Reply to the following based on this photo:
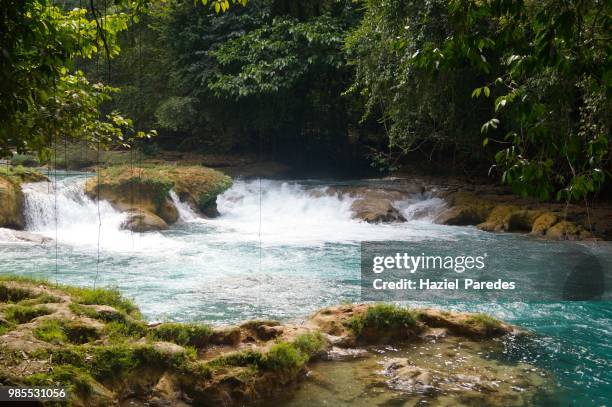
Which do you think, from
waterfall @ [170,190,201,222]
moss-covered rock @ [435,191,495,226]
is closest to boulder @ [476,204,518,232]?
moss-covered rock @ [435,191,495,226]

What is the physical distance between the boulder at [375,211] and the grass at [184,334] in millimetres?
9793

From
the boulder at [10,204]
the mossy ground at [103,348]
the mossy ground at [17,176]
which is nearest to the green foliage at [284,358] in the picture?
the mossy ground at [103,348]

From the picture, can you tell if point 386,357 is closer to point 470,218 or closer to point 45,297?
point 45,297

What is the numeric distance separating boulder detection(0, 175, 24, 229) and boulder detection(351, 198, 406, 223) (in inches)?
309

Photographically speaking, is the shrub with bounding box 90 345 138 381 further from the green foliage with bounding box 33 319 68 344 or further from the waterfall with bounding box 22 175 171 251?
the waterfall with bounding box 22 175 171 251

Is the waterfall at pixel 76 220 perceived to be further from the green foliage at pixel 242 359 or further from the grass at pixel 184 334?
the green foliage at pixel 242 359

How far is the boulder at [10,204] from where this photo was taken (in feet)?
37.2

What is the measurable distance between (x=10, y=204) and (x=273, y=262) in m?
5.74

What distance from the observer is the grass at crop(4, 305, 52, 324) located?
454cm

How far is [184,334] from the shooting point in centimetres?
479

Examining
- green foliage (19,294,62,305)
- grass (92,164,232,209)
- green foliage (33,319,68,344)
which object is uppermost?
grass (92,164,232,209)

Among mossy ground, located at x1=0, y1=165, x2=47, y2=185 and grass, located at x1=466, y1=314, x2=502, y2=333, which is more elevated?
mossy ground, located at x1=0, y1=165, x2=47, y2=185

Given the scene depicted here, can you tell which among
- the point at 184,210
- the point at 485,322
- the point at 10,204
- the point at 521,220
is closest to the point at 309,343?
the point at 485,322

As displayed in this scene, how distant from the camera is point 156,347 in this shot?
4.24m
